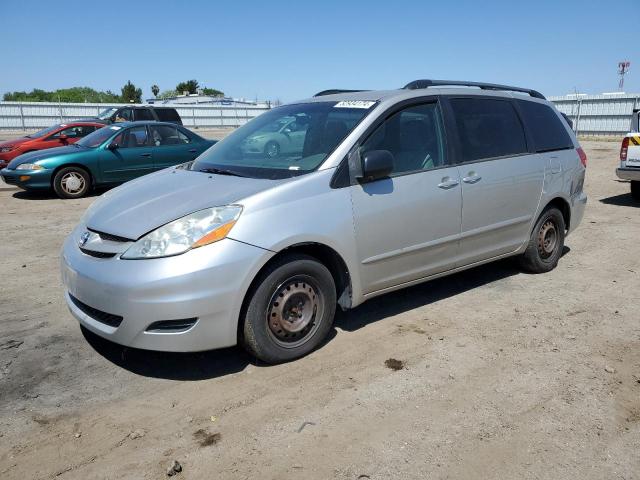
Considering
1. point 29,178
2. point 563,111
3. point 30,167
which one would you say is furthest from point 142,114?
point 563,111

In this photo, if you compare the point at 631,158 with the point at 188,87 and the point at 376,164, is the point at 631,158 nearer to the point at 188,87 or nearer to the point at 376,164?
the point at 376,164

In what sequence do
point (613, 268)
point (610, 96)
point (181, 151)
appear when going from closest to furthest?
point (613, 268) < point (181, 151) < point (610, 96)

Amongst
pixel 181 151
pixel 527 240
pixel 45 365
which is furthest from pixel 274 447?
pixel 181 151

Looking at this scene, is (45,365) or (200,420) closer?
(200,420)

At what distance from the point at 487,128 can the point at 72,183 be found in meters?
8.52

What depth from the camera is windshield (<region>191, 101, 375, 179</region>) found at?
3.99 meters

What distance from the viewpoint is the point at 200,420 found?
309cm

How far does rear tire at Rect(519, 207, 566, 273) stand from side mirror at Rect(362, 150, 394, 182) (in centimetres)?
229

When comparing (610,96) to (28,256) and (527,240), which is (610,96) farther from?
(28,256)

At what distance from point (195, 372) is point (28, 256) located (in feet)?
12.9

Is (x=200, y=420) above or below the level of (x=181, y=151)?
below

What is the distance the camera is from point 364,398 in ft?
10.9

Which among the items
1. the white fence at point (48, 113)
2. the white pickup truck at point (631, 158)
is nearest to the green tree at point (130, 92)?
the white fence at point (48, 113)

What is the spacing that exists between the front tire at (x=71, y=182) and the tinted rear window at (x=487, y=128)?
8.34m
